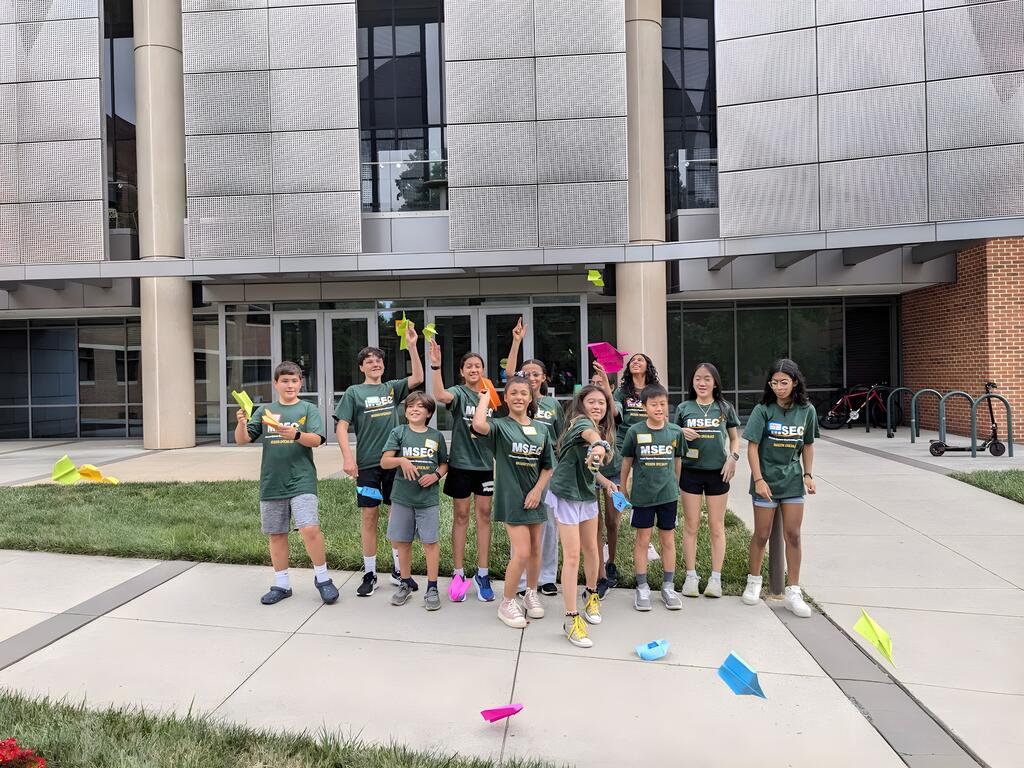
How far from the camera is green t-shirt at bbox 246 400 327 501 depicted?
5.01 m

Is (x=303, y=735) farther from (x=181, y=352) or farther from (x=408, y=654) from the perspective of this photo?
(x=181, y=352)

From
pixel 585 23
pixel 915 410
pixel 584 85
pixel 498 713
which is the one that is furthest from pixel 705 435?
pixel 915 410

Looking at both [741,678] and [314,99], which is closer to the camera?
[741,678]

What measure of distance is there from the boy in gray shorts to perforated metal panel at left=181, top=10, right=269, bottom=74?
12.3m

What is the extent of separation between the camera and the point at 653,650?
403cm

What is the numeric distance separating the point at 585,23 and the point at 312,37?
556 centimetres

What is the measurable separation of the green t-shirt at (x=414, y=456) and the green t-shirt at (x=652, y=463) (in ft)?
4.59

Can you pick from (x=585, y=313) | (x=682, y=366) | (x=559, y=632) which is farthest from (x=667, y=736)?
(x=682, y=366)

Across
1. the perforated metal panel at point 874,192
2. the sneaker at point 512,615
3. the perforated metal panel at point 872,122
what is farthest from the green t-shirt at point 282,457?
the perforated metal panel at point 872,122

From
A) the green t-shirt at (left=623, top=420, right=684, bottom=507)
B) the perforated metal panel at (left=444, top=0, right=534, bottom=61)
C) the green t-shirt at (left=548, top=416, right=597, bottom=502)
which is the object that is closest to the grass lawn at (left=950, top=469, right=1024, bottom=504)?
the green t-shirt at (left=623, top=420, right=684, bottom=507)

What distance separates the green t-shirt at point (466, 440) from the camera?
5078 mm

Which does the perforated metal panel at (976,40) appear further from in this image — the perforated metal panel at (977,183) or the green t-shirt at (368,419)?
the green t-shirt at (368,419)

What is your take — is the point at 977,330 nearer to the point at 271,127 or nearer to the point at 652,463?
the point at 652,463

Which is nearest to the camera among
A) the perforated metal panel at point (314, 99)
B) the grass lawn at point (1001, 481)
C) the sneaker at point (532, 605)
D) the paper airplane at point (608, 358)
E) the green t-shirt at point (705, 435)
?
the sneaker at point (532, 605)
